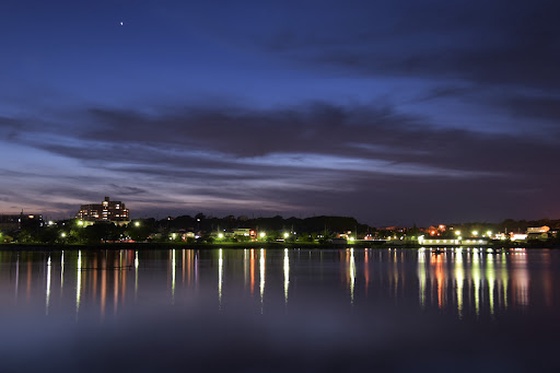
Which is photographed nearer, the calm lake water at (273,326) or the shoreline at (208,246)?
the calm lake water at (273,326)

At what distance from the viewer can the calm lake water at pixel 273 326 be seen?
17.9 m

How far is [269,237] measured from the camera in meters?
178

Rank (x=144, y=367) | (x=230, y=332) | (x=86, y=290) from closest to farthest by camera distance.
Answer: (x=144, y=367), (x=230, y=332), (x=86, y=290)

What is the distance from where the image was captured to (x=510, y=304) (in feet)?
106

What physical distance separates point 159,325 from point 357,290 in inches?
688

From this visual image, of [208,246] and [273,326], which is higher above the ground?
[208,246]

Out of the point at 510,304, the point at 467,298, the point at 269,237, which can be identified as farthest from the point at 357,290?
the point at 269,237

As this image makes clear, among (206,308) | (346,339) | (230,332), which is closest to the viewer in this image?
(346,339)

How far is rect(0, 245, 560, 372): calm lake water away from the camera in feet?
58.7

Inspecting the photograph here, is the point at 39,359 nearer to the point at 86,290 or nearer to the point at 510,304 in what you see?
the point at 86,290

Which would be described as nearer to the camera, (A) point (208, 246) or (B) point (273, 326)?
(B) point (273, 326)

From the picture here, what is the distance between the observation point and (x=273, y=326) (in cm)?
2427

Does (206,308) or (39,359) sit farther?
(206,308)

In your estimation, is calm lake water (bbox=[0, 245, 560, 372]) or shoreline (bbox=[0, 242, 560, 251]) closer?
calm lake water (bbox=[0, 245, 560, 372])
